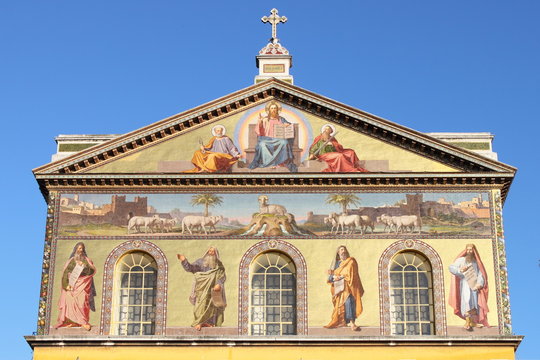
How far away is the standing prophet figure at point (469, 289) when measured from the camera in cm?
3212

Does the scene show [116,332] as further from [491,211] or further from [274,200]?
[491,211]

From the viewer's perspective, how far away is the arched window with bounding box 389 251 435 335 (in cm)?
3250

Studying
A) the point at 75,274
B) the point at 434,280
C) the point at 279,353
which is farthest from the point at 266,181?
the point at 75,274

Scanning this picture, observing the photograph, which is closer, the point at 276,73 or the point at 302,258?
the point at 302,258

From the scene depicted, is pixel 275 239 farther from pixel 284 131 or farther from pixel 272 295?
pixel 284 131

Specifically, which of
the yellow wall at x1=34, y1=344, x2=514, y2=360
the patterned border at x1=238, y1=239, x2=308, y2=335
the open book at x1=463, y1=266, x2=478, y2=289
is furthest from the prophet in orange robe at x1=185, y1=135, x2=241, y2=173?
the open book at x1=463, y1=266, x2=478, y2=289

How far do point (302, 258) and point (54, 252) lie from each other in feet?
24.8

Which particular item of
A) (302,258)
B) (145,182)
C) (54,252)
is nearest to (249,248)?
(302,258)

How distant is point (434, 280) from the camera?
3278cm

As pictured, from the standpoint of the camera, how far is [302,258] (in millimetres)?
33031

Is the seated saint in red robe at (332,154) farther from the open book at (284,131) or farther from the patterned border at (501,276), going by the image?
the patterned border at (501,276)

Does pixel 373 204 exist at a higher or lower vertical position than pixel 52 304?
higher

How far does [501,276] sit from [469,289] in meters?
1.06

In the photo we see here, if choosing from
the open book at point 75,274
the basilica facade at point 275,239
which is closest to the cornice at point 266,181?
the basilica facade at point 275,239
